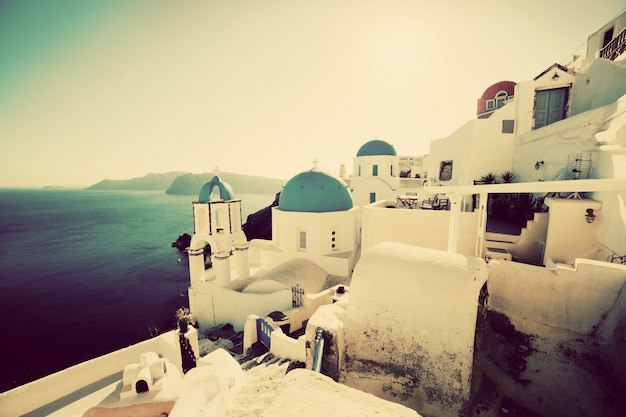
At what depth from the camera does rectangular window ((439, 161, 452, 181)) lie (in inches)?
622

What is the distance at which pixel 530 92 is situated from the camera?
1205cm

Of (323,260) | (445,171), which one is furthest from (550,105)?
(323,260)

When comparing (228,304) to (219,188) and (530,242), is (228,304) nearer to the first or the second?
(219,188)

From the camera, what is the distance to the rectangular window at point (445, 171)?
15809 mm

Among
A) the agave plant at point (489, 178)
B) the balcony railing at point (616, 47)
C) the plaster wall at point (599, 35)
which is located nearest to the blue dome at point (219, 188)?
the agave plant at point (489, 178)

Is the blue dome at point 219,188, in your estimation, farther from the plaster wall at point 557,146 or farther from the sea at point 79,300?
the plaster wall at point 557,146

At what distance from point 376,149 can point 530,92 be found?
590 inches

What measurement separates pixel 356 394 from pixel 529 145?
45.9ft

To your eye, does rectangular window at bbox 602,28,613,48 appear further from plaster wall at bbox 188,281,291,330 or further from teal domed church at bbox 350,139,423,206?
plaster wall at bbox 188,281,291,330

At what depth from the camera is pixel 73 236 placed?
61.3 m

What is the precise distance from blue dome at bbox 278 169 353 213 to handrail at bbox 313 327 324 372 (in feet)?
37.7

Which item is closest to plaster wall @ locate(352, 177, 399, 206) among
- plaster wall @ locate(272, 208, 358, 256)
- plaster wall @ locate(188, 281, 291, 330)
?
plaster wall @ locate(272, 208, 358, 256)

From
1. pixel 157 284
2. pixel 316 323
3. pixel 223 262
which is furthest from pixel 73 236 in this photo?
pixel 316 323

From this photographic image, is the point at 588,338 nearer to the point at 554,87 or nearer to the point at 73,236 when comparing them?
the point at 554,87
